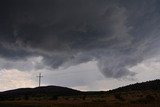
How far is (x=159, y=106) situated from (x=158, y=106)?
0.48 ft

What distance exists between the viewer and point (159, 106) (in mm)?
47156

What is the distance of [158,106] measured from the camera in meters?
47.2
